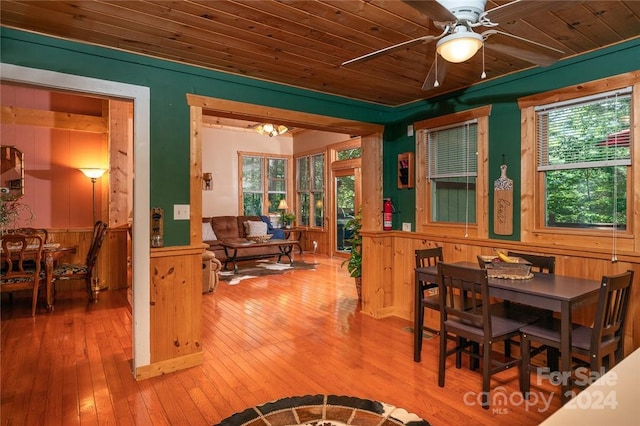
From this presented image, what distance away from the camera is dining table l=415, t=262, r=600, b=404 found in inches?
86.4

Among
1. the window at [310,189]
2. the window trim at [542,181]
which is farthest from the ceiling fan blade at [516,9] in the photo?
the window at [310,189]

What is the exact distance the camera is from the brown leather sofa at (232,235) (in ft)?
24.8

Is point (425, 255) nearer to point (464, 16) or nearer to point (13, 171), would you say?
point (464, 16)

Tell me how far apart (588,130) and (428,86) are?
1434 mm

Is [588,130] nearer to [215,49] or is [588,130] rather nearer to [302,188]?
[215,49]

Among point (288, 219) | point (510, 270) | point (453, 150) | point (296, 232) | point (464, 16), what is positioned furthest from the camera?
point (296, 232)

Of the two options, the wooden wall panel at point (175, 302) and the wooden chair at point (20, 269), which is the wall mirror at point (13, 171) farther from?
the wooden wall panel at point (175, 302)

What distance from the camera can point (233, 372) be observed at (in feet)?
9.64

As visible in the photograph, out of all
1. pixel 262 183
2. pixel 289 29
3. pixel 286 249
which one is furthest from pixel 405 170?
pixel 262 183

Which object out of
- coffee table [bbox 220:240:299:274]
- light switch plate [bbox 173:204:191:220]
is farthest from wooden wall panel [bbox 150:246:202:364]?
coffee table [bbox 220:240:299:274]

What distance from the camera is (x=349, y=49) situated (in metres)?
2.78

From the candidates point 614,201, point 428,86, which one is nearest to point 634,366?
point 428,86

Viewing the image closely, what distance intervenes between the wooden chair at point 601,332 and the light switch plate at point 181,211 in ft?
8.85

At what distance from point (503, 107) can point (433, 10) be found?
216 cm
